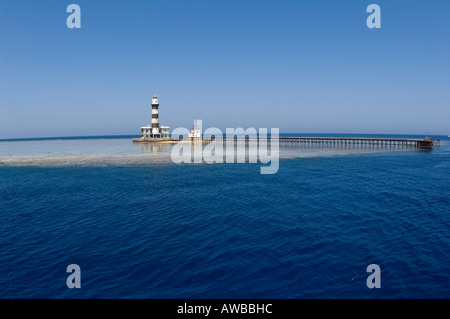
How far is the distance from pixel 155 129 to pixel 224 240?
114 metres

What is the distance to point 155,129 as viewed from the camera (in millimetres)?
123688

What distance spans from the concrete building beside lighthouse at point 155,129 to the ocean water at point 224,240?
89979 mm

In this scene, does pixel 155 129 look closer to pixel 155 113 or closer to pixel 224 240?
pixel 155 113

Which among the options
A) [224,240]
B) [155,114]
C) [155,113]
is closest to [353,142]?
[155,113]

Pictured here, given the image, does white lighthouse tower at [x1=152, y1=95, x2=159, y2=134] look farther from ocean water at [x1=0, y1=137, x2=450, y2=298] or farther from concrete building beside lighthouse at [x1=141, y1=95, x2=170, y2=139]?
ocean water at [x1=0, y1=137, x2=450, y2=298]

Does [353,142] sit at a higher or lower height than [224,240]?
higher

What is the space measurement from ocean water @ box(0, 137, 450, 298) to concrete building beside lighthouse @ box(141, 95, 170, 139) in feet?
295

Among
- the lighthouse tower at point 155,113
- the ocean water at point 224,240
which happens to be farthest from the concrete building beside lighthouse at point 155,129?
the ocean water at point 224,240

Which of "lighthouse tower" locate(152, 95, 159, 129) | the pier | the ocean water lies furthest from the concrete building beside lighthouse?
the ocean water

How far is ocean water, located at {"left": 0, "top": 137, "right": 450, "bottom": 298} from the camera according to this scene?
11.1 meters

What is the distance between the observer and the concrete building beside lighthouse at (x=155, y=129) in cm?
11631
